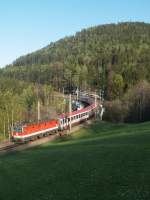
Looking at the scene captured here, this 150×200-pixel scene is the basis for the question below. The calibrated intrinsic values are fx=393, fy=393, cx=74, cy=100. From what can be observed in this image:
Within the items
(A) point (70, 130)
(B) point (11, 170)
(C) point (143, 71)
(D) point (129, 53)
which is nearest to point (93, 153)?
(B) point (11, 170)

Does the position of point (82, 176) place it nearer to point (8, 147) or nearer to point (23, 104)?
point (8, 147)

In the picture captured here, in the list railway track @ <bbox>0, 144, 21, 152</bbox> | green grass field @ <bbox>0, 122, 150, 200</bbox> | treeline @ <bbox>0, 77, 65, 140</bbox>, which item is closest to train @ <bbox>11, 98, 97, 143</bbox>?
railway track @ <bbox>0, 144, 21, 152</bbox>

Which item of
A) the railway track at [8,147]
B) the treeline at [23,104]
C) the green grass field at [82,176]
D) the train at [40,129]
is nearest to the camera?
the green grass field at [82,176]

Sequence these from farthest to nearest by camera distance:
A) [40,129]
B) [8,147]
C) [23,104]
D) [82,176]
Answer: [23,104] < [40,129] < [8,147] < [82,176]

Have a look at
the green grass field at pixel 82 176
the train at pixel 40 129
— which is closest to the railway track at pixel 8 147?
the train at pixel 40 129

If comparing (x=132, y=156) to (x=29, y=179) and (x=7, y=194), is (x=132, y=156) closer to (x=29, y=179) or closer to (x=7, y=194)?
(x=29, y=179)

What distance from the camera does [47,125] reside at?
59.0 meters

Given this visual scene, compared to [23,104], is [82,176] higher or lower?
higher

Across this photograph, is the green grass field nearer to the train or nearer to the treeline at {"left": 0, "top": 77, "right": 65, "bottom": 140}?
the train

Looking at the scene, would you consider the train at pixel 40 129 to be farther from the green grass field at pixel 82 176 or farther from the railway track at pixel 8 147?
the green grass field at pixel 82 176

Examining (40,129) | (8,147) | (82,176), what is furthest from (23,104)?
(82,176)

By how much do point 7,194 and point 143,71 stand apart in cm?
11192

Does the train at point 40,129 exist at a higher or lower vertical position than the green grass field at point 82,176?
lower

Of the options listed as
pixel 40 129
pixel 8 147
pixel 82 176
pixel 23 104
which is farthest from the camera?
pixel 23 104
